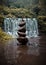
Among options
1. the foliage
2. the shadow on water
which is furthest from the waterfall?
the shadow on water

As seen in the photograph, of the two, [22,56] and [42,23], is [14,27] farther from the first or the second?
[22,56]

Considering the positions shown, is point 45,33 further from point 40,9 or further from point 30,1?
point 30,1

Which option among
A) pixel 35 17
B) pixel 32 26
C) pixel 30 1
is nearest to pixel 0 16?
pixel 32 26

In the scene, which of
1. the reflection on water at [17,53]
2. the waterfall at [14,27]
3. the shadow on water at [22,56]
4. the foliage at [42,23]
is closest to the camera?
the shadow on water at [22,56]

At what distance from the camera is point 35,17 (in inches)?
1000

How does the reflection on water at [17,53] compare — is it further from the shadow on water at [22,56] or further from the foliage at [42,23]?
the foliage at [42,23]

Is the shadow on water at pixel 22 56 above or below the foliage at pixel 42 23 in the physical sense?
below

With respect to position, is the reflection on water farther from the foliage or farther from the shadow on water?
the foliage

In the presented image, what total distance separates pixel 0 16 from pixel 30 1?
11139 mm

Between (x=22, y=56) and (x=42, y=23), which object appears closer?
(x=22, y=56)

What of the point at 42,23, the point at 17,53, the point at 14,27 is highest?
the point at 42,23

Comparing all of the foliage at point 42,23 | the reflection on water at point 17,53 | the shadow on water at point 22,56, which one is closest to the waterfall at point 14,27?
the foliage at point 42,23

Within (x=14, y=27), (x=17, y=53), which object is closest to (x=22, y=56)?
Result: (x=17, y=53)

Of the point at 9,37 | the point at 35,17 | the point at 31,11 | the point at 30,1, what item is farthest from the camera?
the point at 30,1
